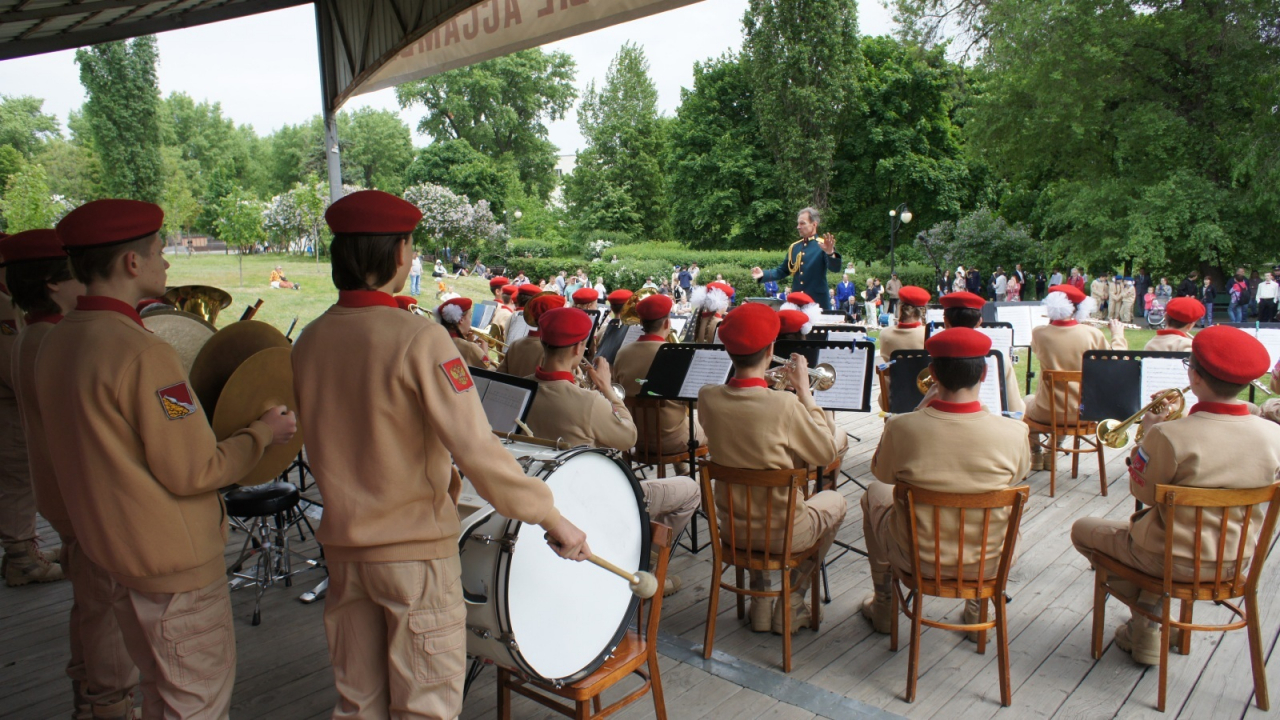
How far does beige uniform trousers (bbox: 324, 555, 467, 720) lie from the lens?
2.07 m

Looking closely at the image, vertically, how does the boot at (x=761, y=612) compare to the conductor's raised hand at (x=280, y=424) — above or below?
below

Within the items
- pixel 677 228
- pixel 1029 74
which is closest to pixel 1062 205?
pixel 1029 74

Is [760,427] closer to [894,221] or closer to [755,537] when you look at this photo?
[755,537]

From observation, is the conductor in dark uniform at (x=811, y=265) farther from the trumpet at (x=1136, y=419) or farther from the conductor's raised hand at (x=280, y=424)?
the conductor's raised hand at (x=280, y=424)

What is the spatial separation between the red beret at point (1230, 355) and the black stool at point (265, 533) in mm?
4105

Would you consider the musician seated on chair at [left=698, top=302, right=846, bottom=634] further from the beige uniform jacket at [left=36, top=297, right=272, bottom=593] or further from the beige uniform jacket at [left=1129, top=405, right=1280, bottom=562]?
the beige uniform jacket at [left=36, top=297, right=272, bottom=593]

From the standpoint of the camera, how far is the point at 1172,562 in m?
3.07

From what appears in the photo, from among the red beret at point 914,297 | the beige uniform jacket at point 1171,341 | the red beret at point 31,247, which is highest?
the red beret at point 31,247

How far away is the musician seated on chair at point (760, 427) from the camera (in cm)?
353

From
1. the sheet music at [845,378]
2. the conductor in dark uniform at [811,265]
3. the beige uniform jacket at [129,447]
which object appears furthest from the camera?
the conductor in dark uniform at [811,265]

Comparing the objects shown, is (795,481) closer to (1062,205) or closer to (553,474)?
(553,474)

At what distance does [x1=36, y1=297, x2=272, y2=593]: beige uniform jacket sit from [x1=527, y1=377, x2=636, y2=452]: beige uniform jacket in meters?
1.98

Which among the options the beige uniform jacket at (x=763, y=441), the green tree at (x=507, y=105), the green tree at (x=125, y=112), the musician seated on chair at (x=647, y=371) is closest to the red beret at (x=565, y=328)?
the beige uniform jacket at (x=763, y=441)

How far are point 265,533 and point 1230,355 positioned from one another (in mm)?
4646
